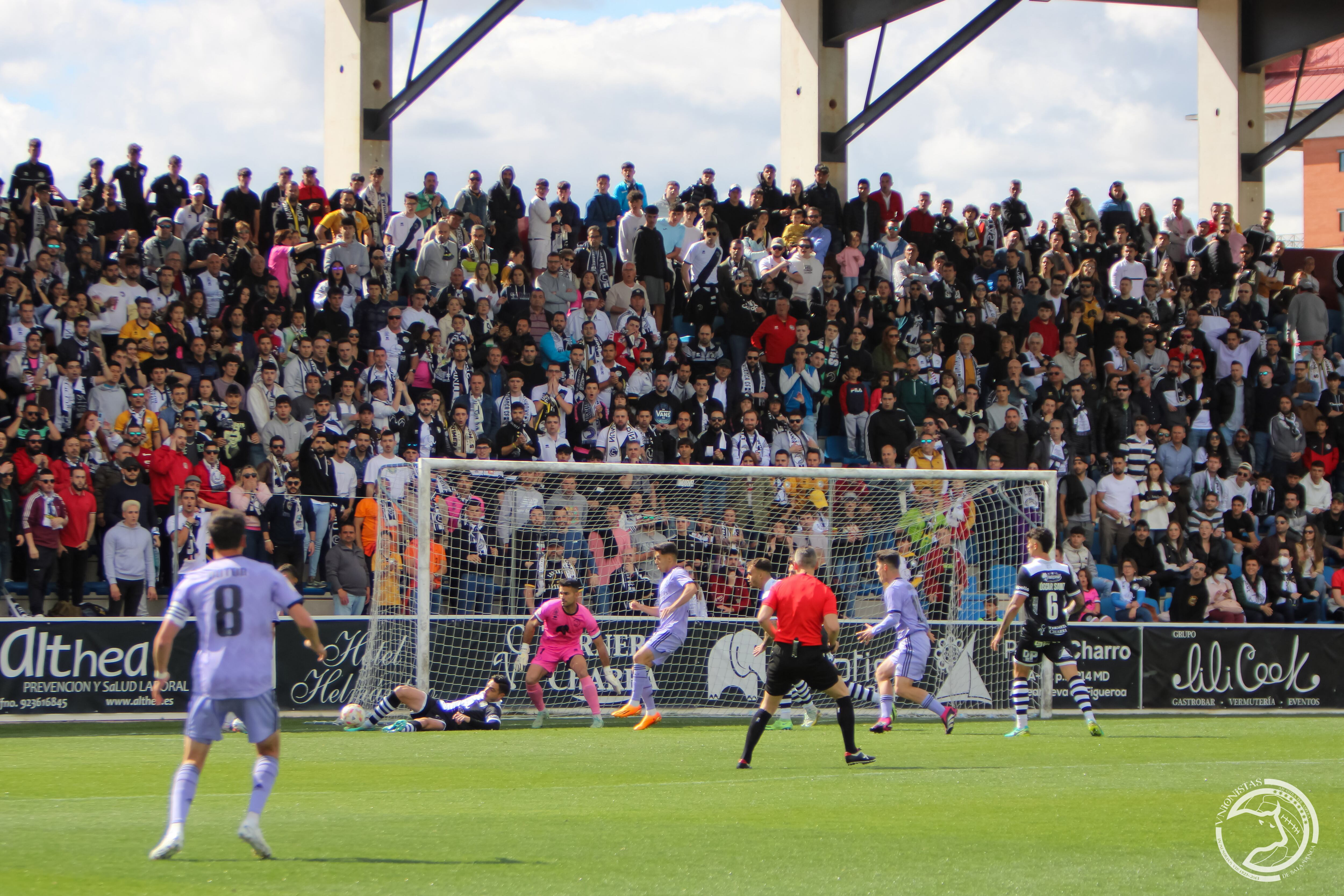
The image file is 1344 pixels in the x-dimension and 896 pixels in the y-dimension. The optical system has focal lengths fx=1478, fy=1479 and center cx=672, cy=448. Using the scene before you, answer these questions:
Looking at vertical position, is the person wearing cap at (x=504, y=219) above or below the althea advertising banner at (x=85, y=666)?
above

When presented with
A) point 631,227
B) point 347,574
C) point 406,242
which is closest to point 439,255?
point 406,242

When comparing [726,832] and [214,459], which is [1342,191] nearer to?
[214,459]

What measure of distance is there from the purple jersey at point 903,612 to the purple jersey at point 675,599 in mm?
2119

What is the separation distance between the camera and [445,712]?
50.5 ft

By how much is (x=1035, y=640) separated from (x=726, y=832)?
7.24m

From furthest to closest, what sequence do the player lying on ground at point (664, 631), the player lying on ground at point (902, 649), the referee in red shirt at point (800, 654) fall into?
the player lying on ground at point (664, 631) < the player lying on ground at point (902, 649) < the referee in red shirt at point (800, 654)

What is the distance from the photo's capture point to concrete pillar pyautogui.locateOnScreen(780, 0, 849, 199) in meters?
26.2

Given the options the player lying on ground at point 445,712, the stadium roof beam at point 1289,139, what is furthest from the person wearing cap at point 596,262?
the stadium roof beam at point 1289,139

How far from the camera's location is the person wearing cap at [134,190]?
65.4 ft

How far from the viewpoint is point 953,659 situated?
18.3m

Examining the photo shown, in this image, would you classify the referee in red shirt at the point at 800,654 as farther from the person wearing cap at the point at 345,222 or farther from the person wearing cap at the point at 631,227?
the person wearing cap at the point at 631,227

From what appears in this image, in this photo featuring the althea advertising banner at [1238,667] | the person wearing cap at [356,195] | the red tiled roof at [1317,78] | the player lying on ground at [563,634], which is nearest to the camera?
the player lying on ground at [563,634]

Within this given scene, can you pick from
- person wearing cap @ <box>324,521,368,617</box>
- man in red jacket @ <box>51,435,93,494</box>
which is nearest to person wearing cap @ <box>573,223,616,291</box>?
person wearing cap @ <box>324,521,368,617</box>

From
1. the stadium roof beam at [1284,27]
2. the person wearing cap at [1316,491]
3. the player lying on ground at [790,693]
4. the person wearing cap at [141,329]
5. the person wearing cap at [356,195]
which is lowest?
the player lying on ground at [790,693]
